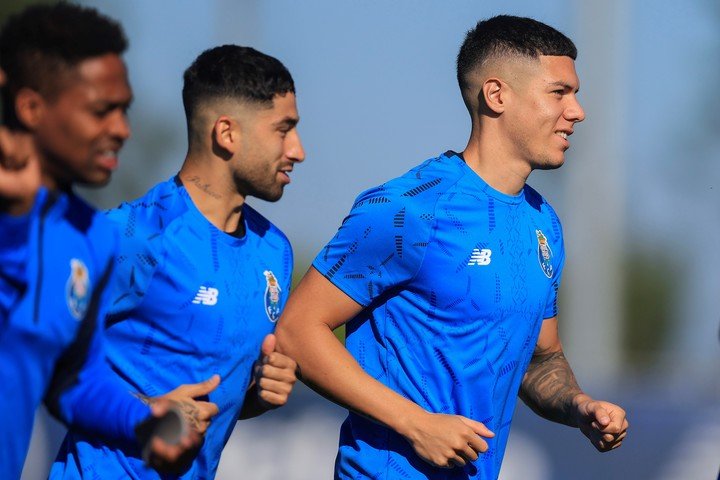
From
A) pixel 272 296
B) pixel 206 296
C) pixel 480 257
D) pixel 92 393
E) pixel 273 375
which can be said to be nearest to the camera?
pixel 92 393

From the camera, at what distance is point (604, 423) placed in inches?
175

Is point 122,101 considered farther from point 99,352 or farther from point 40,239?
point 99,352

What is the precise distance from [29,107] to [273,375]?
1.25 m

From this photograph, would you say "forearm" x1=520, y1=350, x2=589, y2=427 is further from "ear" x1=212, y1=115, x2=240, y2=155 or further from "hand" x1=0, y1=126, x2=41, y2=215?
"hand" x1=0, y1=126, x2=41, y2=215

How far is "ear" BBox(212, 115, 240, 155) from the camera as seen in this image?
4.34 metres

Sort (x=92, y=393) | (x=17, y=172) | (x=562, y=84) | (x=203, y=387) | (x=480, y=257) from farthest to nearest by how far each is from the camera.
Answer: (x=562, y=84) → (x=480, y=257) → (x=203, y=387) → (x=92, y=393) → (x=17, y=172)

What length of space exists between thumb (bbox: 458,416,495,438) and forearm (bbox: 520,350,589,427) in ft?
2.00

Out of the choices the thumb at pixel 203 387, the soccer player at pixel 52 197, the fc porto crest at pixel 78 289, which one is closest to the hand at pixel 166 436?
the soccer player at pixel 52 197

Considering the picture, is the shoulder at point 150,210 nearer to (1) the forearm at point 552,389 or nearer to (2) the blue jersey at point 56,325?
(2) the blue jersey at point 56,325

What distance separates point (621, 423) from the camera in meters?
4.45

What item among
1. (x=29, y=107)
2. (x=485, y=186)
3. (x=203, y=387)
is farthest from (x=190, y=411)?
(x=485, y=186)

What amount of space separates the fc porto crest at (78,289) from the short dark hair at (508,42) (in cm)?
209

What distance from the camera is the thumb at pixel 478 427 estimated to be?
Answer: 13.6ft

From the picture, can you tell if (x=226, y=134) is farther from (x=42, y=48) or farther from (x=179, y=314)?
(x=42, y=48)
